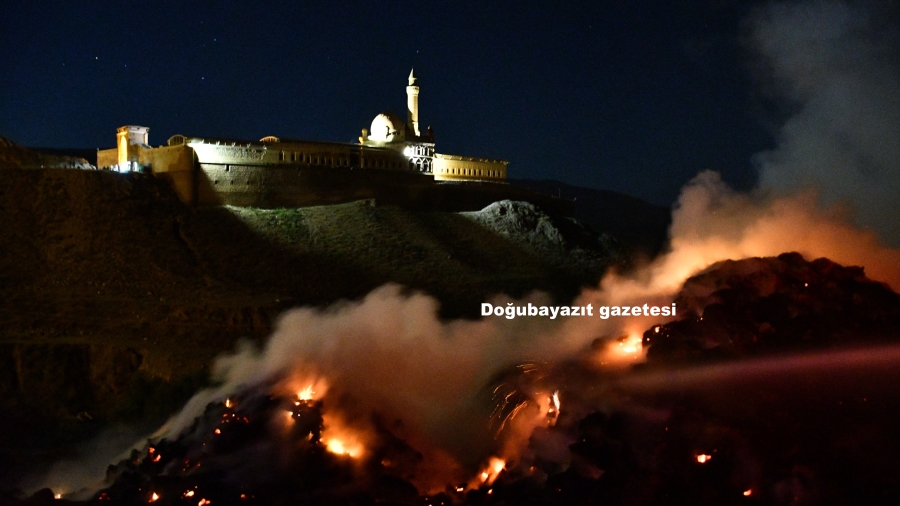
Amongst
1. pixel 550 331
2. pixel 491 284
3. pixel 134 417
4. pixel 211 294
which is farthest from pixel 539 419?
pixel 491 284

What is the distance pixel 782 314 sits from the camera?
17125mm

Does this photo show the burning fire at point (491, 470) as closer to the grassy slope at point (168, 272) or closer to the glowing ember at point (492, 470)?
the glowing ember at point (492, 470)

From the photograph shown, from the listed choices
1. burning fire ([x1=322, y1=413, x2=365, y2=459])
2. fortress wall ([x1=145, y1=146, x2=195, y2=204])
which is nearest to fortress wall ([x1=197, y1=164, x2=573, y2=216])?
fortress wall ([x1=145, y1=146, x2=195, y2=204])

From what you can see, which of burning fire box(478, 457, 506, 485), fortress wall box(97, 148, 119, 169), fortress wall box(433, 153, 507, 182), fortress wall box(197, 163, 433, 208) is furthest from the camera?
fortress wall box(433, 153, 507, 182)

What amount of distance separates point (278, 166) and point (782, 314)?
4024 centimetres

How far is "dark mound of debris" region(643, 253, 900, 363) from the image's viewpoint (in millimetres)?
16766

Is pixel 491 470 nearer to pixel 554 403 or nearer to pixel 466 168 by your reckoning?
pixel 554 403

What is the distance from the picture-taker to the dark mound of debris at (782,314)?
660 inches

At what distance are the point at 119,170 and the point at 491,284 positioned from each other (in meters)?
24.9

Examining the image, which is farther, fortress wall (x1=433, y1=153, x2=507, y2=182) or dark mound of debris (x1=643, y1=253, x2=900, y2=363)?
fortress wall (x1=433, y1=153, x2=507, y2=182)

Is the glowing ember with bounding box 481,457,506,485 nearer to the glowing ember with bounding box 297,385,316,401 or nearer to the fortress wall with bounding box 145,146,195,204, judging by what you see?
the glowing ember with bounding box 297,385,316,401

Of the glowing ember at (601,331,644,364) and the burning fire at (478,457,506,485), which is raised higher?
the glowing ember at (601,331,644,364)

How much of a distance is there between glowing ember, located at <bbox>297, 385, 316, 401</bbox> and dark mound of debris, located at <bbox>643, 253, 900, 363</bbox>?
8436 millimetres

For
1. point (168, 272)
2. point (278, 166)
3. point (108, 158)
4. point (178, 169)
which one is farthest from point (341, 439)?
point (108, 158)
